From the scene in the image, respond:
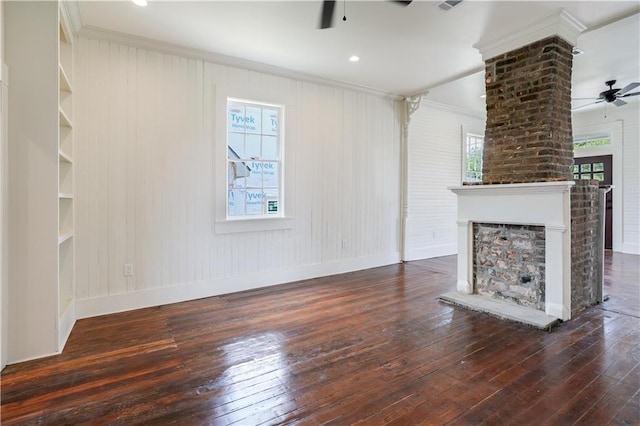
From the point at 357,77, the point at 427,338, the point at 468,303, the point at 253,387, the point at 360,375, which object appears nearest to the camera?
the point at 253,387

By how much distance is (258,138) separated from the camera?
4.41 m

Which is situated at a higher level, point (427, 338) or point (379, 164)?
point (379, 164)

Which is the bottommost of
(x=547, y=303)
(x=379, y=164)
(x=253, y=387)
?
(x=253, y=387)

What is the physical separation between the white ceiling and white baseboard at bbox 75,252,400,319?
2.71 m

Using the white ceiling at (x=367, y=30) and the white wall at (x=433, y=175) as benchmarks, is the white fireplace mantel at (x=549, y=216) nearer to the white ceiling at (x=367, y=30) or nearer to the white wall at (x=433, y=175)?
the white ceiling at (x=367, y=30)

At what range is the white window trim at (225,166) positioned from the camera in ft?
13.2

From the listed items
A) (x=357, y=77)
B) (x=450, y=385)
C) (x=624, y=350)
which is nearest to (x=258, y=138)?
(x=357, y=77)

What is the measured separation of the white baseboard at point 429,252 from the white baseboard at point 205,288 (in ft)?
3.16

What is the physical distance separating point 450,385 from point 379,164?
400 centimetres

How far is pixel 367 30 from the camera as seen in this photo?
341cm

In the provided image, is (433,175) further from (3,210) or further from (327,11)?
(3,210)

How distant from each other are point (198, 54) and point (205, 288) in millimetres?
2736

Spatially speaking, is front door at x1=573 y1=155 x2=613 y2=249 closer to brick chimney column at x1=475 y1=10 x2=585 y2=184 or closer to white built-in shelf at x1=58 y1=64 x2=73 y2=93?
brick chimney column at x1=475 y1=10 x2=585 y2=184

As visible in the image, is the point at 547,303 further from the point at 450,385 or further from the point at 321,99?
the point at 321,99
